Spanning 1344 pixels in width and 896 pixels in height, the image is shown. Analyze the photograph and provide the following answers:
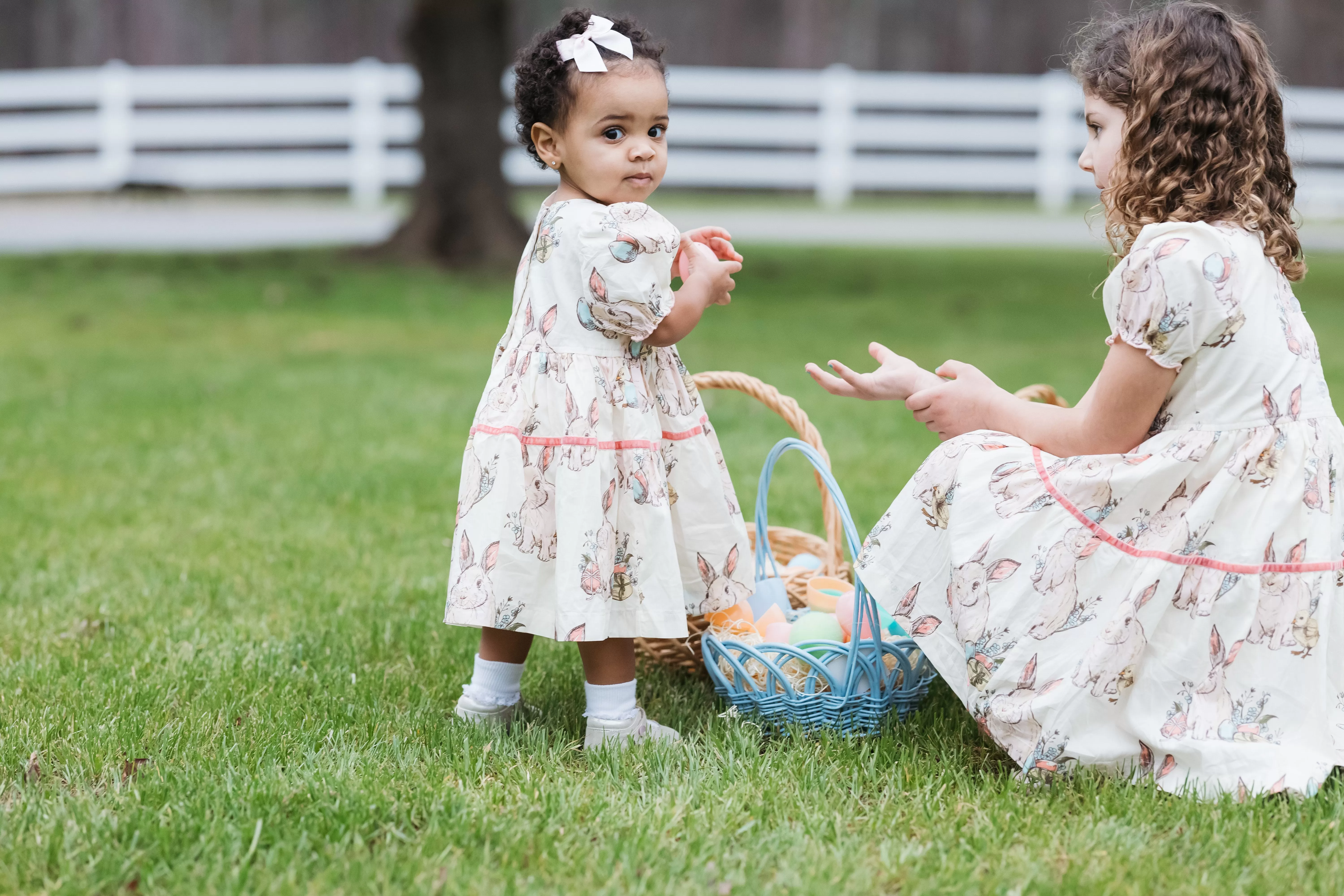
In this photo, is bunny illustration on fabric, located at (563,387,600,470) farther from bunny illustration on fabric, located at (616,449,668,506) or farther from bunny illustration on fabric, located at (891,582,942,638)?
bunny illustration on fabric, located at (891,582,942,638)

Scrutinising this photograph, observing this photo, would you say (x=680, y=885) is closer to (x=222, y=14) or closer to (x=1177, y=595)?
(x=1177, y=595)

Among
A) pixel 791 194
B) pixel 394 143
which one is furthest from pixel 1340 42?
pixel 394 143

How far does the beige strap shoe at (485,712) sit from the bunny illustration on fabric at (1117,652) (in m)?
1.00

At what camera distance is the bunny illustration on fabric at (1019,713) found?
7.07 ft

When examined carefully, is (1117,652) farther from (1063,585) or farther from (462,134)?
(462,134)

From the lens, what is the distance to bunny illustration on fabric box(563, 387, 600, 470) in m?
2.28

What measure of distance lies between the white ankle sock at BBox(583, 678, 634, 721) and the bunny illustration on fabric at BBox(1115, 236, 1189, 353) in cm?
103

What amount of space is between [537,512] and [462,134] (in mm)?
7992

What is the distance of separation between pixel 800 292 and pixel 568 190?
22.6 ft

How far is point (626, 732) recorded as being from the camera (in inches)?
93.0

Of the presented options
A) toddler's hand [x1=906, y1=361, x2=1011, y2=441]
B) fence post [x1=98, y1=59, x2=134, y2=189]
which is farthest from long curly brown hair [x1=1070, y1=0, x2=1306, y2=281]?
fence post [x1=98, y1=59, x2=134, y2=189]

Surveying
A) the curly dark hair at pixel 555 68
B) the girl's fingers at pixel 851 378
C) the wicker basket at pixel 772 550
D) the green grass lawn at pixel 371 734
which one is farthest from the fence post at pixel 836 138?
the girl's fingers at pixel 851 378

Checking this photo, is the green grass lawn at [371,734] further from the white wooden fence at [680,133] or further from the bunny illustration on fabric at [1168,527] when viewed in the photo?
the white wooden fence at [680,133]

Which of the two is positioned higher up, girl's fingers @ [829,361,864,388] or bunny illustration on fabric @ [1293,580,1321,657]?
girl's fingers @ [829,361,864,388]
